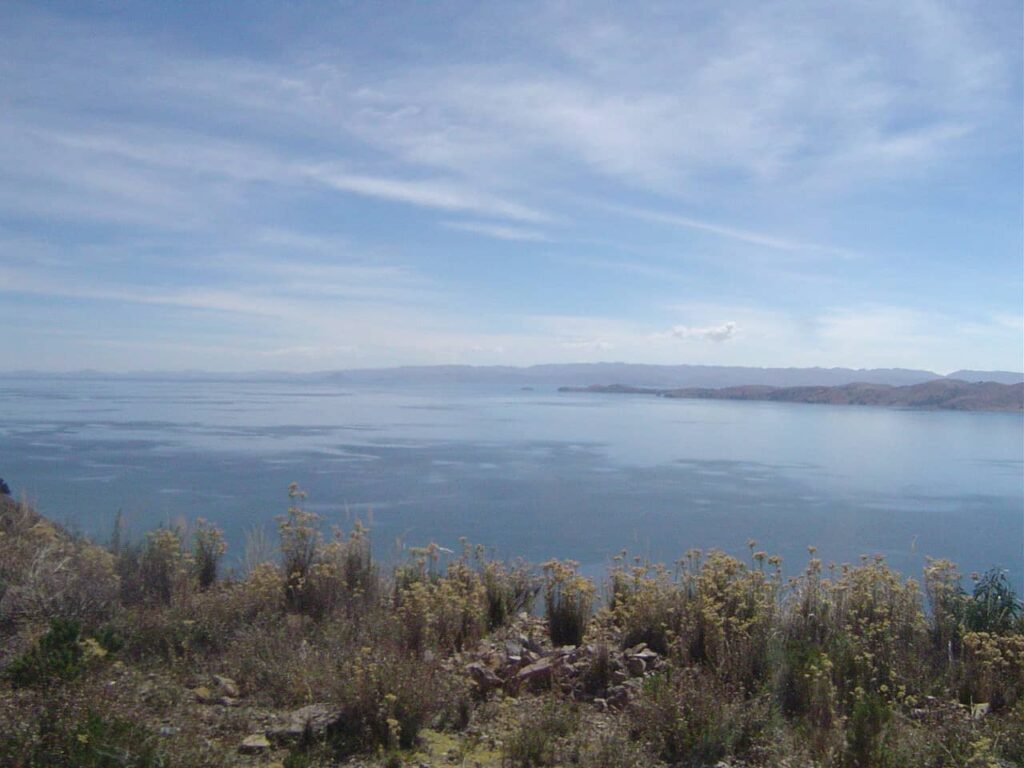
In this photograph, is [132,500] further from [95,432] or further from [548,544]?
[95,432]

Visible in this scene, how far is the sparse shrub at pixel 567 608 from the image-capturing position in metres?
6.28

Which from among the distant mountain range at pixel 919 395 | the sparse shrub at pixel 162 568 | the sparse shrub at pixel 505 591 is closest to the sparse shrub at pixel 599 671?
the sparse shrub at pixel 505 591

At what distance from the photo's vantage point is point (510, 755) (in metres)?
3.96

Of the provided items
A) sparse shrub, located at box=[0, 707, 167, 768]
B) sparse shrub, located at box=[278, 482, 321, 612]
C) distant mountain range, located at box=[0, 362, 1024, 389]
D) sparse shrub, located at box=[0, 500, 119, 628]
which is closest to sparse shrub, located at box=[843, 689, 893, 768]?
sparse shrub, located at box=[0, 707, 167, 768]

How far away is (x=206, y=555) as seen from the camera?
26.1 ft

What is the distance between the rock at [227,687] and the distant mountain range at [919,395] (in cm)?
5488

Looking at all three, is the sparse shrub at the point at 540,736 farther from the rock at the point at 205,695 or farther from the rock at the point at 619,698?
the rock at the point at 205,695

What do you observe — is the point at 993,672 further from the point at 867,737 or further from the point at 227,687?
the point at 227,687

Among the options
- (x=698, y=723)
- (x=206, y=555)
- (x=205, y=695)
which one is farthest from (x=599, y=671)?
(x=206, y=555)

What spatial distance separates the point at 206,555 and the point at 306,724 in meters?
4.20

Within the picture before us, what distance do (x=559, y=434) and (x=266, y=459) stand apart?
1679 centimetres

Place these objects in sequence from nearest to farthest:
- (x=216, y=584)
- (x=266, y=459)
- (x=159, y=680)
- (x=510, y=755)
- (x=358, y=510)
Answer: (x=510, y=755) < (x=159, y=680) < (x=216, y=584) < (x=358, y=510) < (x=266, y=459)

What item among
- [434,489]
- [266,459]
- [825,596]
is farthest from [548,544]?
[266,459]

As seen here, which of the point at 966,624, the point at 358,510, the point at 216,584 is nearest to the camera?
the point at 966,624
